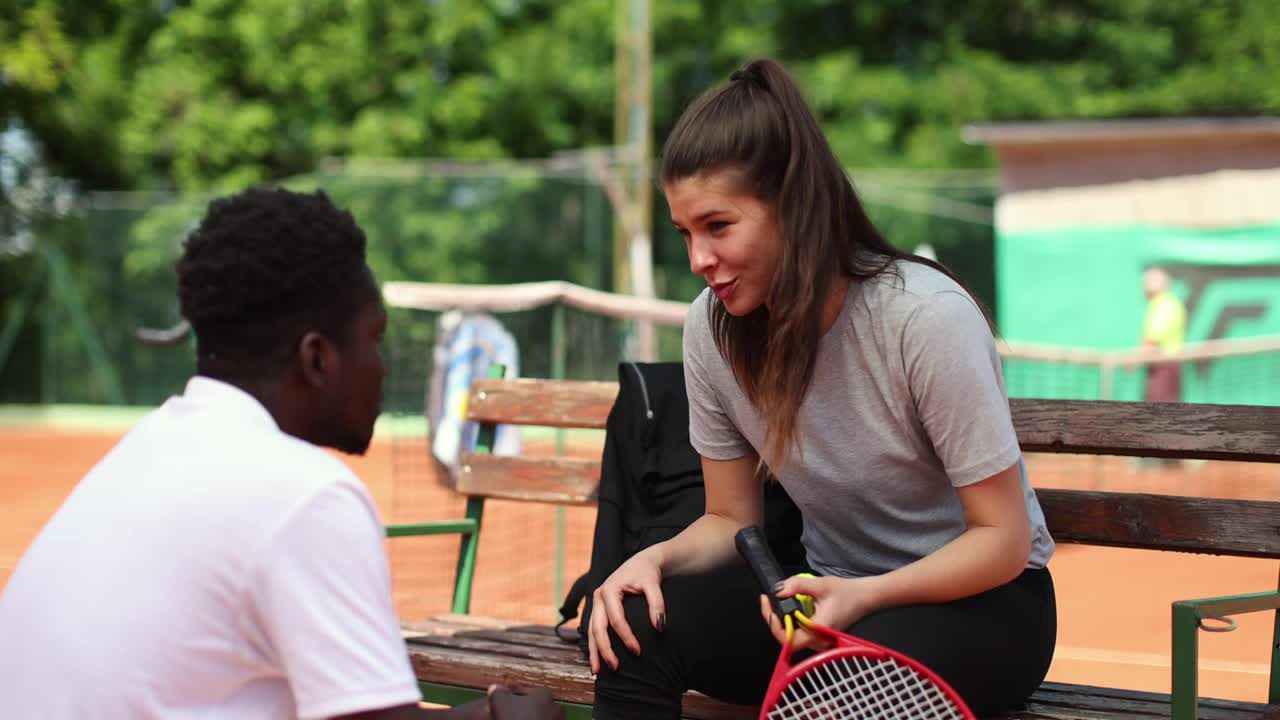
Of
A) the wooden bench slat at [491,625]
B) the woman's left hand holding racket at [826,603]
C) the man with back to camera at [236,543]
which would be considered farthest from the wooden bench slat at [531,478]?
the man with back to camera at [236,543]

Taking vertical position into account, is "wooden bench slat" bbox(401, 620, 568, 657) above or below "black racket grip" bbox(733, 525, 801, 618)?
below

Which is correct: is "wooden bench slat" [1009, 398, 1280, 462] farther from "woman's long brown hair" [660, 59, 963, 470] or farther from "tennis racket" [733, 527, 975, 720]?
"tennis racket" [733, 527, 975, 720]

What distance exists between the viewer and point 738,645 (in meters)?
2.48

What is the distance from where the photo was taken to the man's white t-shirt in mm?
1522

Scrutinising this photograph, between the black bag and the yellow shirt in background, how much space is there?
10.9m

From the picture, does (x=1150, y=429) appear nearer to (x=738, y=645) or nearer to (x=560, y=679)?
(x=738, y=645)

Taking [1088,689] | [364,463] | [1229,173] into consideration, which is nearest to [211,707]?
[1088,689]

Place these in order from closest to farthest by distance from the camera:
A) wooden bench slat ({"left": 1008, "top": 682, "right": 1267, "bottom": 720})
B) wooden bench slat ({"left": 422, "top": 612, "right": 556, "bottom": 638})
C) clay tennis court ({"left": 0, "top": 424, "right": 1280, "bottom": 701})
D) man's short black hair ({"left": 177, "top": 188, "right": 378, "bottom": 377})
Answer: man's short black hair ({"left": 177, "top": 188, "right": 378, "bottom": 377})
wooden bench slat ({"left": 1008, "top": 682, "right": 1267, "bottom": 720})
wooden bench slat ({"left": 422, "top": 612, "right": 556, "bottom": 638})
clay tennis court ({"left": 0, "top": 424, "right": 1280, "bottom": 701})

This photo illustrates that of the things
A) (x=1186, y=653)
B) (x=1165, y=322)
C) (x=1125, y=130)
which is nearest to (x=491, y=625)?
(x=1186, y=653)

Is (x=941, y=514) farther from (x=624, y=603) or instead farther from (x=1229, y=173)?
(x=1229, y=173)

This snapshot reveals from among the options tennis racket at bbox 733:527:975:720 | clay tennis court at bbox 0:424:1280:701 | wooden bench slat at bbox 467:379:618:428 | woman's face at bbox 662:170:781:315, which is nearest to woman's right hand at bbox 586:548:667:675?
tennis racket at bbox 733:527:975:720

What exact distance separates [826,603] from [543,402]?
172cm

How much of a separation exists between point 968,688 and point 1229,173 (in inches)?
531

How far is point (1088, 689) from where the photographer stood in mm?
2930
